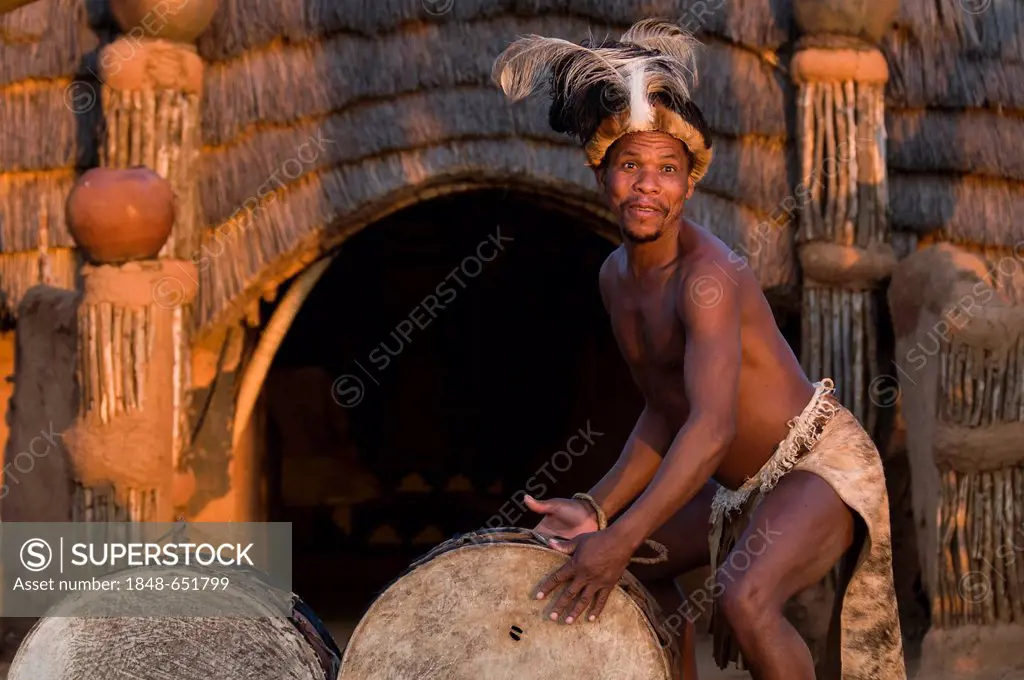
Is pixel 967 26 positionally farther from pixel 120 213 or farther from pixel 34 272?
pixel 34 272

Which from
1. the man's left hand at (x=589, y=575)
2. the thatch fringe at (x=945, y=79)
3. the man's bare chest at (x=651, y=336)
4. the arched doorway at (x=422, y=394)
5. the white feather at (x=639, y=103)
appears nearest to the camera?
the man's left hand at (x=589, y=575)

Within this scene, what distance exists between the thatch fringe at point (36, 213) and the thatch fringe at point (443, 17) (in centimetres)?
94

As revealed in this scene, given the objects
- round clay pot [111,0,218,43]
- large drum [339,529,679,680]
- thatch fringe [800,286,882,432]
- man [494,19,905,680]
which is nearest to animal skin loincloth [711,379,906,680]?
man [494,19,905,680]

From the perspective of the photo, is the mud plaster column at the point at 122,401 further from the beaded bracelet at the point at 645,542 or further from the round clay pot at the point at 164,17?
the beaded bracelet at the point at 645,542

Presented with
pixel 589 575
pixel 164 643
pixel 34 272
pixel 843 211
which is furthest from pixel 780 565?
pixel 34 272

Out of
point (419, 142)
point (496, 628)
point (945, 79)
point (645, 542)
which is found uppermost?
point (945, 79)

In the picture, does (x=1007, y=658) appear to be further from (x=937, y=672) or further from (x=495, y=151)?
(x=495, y=151)

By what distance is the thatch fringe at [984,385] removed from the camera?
6.30m

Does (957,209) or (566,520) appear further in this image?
(957,209)

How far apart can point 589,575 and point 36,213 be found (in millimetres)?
4469

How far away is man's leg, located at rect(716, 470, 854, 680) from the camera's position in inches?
152

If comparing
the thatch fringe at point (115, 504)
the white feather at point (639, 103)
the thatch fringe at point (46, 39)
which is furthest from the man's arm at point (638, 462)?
the thatch fringe at point (46, 39)

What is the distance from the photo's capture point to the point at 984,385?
6.32 meters

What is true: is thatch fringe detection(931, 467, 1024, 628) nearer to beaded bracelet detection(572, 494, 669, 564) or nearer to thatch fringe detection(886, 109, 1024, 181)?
thatch fringe detection(886, 109, 1024, 181)
